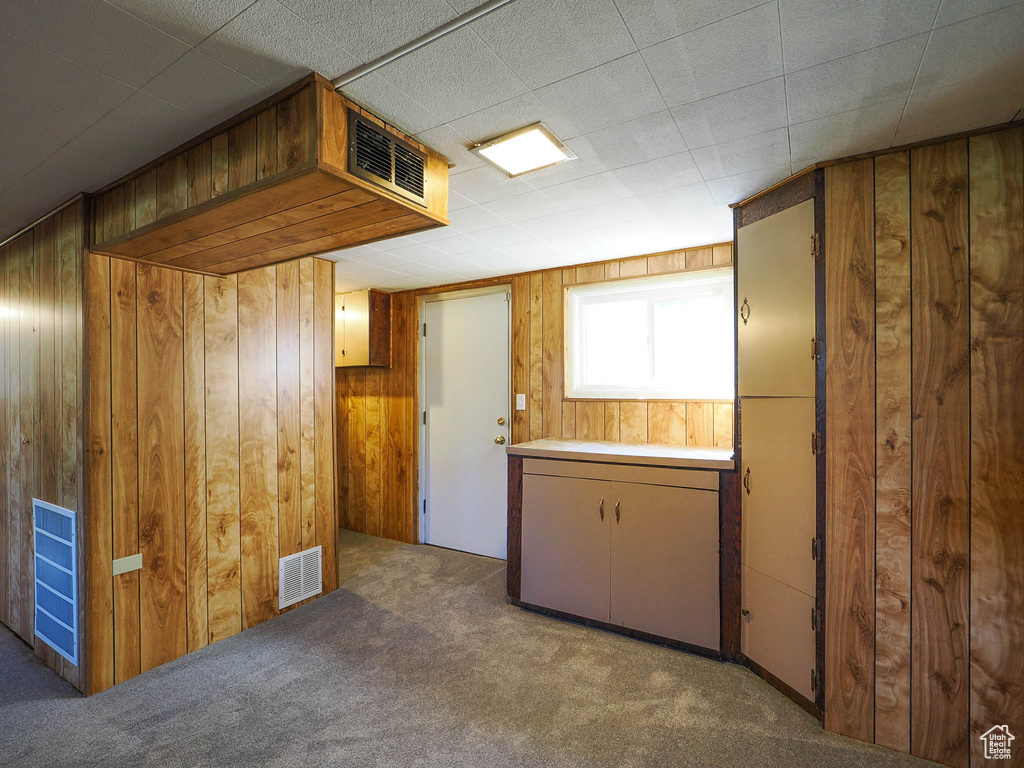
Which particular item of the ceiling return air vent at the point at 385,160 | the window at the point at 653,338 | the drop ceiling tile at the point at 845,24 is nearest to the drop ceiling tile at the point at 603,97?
the drop ceiling tile at the point at 845,24

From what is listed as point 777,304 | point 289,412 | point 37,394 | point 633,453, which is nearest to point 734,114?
point 777,304

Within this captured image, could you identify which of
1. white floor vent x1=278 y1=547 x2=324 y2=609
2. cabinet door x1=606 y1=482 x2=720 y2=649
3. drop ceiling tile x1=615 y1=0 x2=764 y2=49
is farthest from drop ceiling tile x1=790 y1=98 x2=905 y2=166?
white floor vent x1=278 y1=547 x2=324 y2=609

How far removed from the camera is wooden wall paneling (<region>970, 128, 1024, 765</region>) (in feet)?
5.55

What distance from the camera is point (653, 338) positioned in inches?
135

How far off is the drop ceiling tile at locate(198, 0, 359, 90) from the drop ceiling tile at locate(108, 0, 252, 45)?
19mm

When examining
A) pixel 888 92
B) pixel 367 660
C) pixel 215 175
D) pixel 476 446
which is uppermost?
pixel 888 92

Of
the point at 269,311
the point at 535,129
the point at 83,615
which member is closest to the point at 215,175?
the point at 535,129

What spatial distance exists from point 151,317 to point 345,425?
2.61 m

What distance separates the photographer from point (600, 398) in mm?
3559

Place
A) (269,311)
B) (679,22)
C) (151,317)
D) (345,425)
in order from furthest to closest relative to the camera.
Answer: (345,425) → (269,311) → (151,317) → (679,22)

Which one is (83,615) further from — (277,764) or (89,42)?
(89,42)

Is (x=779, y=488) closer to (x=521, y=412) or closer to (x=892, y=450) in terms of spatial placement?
(x=892, y=450)

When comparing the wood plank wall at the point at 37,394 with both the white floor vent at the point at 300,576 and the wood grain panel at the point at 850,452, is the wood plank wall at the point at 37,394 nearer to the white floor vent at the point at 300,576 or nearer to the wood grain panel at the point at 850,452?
the white floor vent at the point at 300,576

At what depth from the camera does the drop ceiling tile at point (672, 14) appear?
3.84 feet
